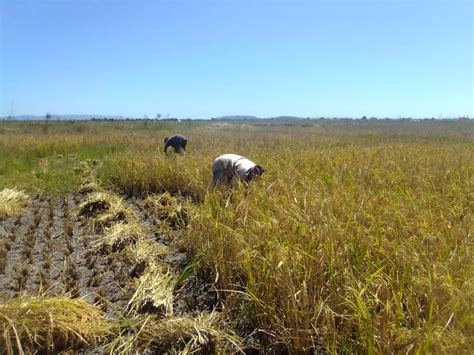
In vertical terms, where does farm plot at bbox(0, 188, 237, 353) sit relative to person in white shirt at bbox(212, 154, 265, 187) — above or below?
below

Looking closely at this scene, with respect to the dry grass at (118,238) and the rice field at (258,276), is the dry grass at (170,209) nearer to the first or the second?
the rice field at (258,276)

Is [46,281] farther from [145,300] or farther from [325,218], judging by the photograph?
[325,218]

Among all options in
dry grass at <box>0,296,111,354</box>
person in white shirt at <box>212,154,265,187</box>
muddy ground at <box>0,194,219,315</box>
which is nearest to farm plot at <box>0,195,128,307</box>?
muddy ground at <box>0,194,219,315</box>

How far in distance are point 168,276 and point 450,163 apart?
6.04 m

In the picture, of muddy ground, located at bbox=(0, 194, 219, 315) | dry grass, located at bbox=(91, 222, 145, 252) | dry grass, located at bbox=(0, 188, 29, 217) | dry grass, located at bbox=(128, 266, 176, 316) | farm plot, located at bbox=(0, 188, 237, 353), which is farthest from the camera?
dry grass, located at bbox=(0, 188, 29, 217)

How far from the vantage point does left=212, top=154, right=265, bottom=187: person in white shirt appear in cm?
470

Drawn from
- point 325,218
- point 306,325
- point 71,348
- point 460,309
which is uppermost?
point 325,218

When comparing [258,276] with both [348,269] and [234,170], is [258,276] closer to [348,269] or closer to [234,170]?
[348,269]

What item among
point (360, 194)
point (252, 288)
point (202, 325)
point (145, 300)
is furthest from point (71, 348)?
point (360, 194)

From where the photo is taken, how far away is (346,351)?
190cm

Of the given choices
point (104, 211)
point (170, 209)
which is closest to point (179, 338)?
point (170, 209)

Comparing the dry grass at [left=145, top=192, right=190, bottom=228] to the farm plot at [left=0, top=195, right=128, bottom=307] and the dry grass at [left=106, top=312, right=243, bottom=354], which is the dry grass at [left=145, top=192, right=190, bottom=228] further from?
the dry grass at [left=106, top=312, right=243, bottom=354]

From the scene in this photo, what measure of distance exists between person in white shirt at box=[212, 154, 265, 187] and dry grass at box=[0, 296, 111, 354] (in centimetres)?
270

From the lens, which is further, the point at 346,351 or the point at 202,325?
the point at 202,325
